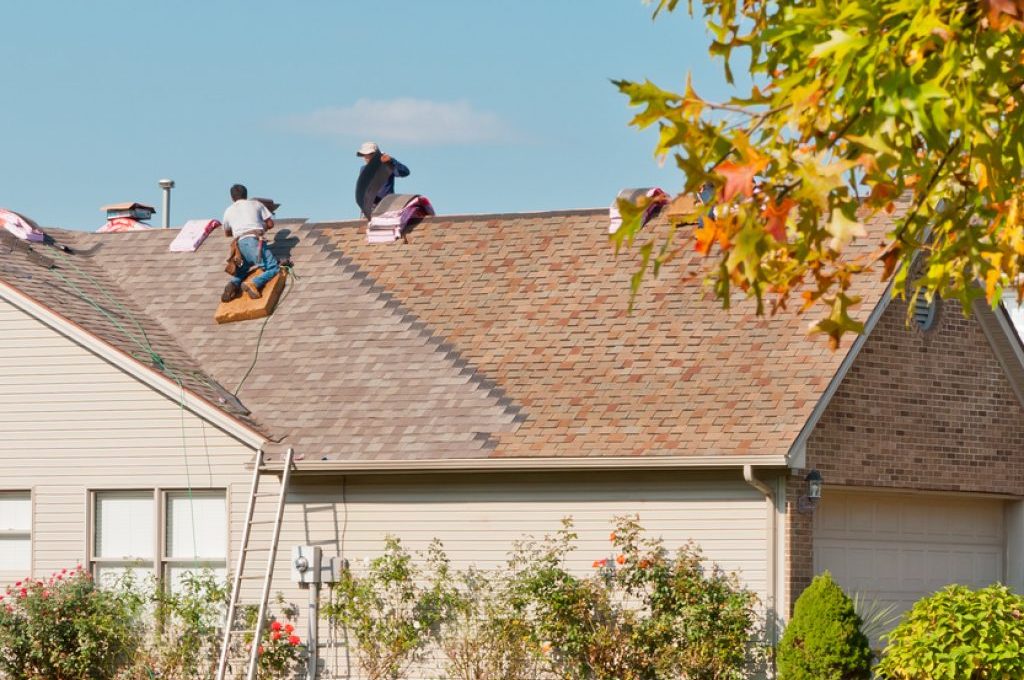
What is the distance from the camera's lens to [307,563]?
61.5 feet

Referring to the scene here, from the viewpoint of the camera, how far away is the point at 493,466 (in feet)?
59.3

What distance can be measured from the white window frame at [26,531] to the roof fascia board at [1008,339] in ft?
35.9

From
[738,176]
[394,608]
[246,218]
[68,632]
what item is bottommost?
[68,632]

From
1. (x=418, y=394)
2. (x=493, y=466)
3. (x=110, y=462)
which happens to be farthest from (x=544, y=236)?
(x=110, y=462)

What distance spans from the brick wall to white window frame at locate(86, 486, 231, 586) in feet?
20.6

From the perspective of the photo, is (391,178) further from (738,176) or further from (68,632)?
(738,176)

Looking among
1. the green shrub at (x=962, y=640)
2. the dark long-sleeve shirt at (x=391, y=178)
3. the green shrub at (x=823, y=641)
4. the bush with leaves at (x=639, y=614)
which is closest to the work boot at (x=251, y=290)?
the dark long-sleeve shirt at (x=391, y=178)

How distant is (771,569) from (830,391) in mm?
1871

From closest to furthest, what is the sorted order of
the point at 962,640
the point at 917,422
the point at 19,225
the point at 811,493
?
the point at 962,640 → the point at 811,493 → the point at 917,422 → the point at 19,225

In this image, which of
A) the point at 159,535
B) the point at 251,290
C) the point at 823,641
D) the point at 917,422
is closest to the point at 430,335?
the point at 251,290

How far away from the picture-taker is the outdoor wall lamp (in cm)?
1735

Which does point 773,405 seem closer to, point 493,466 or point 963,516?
point 493,466

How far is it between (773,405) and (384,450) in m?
4.15

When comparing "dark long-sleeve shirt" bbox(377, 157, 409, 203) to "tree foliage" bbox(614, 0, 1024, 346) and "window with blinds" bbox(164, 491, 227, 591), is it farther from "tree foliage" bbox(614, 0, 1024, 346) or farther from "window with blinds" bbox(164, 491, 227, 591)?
"tree foliage" bbox(614, 0, 1024, 346)
